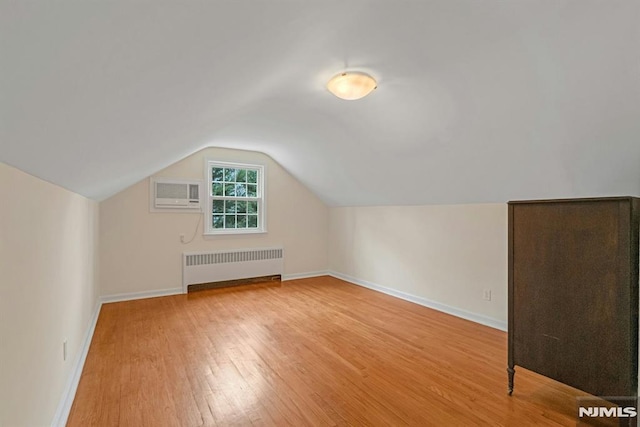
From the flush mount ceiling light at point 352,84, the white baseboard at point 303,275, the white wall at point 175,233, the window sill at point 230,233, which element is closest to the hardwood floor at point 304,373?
the white wall at point 175,233

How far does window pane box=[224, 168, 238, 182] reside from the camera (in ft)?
17.1

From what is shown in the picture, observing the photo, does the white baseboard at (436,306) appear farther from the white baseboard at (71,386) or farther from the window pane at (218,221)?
the white baseboard at (71,386)

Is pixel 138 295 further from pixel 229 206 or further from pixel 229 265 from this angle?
pixel 229 206

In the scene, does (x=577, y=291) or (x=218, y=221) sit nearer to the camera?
(x=577, y=291)

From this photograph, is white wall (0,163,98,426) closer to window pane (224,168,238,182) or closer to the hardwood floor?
the hardwood floor

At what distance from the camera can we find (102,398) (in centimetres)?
204

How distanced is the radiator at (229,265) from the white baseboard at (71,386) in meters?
1.72

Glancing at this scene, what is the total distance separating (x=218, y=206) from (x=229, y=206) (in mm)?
185

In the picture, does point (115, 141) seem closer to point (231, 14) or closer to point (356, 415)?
point (231, 14)

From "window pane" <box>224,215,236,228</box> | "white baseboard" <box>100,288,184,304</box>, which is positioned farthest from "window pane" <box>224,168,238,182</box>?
"white baseboard" <box>100,288,184,304</box>

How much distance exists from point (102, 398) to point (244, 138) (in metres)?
3.15

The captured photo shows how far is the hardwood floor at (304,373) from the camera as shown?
189 centimetres

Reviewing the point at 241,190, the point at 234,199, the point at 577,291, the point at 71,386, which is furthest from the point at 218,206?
the point at 577,291

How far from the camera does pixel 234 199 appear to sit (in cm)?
524
